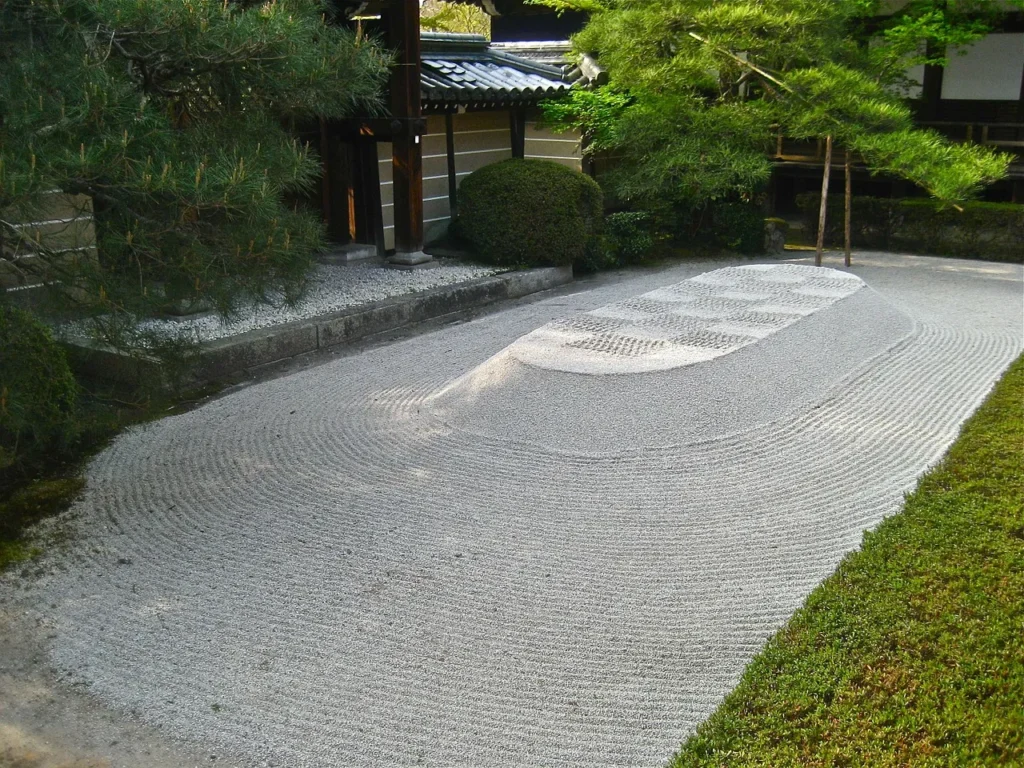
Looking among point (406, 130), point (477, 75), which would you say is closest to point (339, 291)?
point (406, 130)

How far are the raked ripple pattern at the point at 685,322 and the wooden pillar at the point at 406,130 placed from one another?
3707mm

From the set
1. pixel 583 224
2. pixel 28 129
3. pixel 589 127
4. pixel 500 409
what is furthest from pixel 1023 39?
pixel 28 129

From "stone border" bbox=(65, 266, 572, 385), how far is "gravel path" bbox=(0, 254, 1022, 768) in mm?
565

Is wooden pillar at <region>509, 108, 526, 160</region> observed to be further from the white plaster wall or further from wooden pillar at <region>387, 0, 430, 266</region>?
the white plaster wall

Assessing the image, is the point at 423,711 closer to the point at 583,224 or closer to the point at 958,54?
the point at 583,224

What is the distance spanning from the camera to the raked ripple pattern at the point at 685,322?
7.16m

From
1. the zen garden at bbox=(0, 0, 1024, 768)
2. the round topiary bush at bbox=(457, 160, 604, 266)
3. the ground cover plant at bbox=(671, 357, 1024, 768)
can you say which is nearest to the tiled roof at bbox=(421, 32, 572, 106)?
the round topiary bush at bbox=(457, 160, 604, 266)

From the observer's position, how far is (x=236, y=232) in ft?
14.8

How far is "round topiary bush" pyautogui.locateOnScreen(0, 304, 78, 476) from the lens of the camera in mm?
4508

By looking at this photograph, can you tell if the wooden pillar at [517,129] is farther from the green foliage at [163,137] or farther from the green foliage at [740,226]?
the green foliage at [163,137]

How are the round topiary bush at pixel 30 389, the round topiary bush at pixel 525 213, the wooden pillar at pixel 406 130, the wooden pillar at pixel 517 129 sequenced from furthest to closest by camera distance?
the wooden pillar at pixel 517 129 → the round topiary bush at pixel 525 213 → the wooden pillar at pixel 406 130 → the round topiary bush at pixel 30 389

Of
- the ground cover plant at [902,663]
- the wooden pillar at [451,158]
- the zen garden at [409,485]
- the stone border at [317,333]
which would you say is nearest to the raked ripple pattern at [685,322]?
the zen garden at [409,485]

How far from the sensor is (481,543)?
4996mm

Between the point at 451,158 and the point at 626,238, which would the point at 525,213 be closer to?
the point at 626,238
